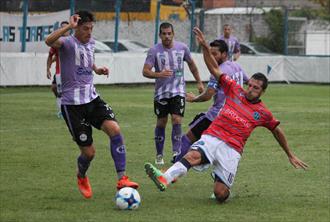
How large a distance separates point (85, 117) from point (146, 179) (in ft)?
→ 5.72

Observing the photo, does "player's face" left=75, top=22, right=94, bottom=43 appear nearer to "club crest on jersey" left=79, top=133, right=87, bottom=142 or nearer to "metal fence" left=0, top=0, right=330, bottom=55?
"club crest on jersey" left=79, top=133, right=87, bottom=142

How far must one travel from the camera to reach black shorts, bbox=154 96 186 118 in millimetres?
14305

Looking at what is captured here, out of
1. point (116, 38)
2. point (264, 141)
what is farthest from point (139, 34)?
point (264, 141)

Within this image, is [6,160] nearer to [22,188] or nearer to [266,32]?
[22,188]

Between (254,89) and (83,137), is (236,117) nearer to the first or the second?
(254,89)

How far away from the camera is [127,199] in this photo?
32.4 ft

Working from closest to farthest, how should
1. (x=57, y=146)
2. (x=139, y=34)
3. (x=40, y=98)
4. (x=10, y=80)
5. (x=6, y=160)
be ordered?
(x=6, y=160), (x=57, y=146), (x=40, y=98), (x=10, y=80), (x=139, y=34)

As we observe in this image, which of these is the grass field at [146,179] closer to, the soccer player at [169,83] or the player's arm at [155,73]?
the soccer player at [169,83]

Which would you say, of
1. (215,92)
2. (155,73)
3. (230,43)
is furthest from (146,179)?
(230,43)

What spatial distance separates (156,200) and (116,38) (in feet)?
72.4

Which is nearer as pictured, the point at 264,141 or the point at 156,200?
the point at 156,200

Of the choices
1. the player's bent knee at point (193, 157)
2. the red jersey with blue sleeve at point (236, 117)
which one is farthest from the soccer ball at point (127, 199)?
the red jersey with blue sleeve at point (236, 117)

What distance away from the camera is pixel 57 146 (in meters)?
15.8

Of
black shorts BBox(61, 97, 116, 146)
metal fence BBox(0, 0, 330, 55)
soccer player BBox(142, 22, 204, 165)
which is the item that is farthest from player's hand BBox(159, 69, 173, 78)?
metal fence BBox(0, 0, 330, 55)
